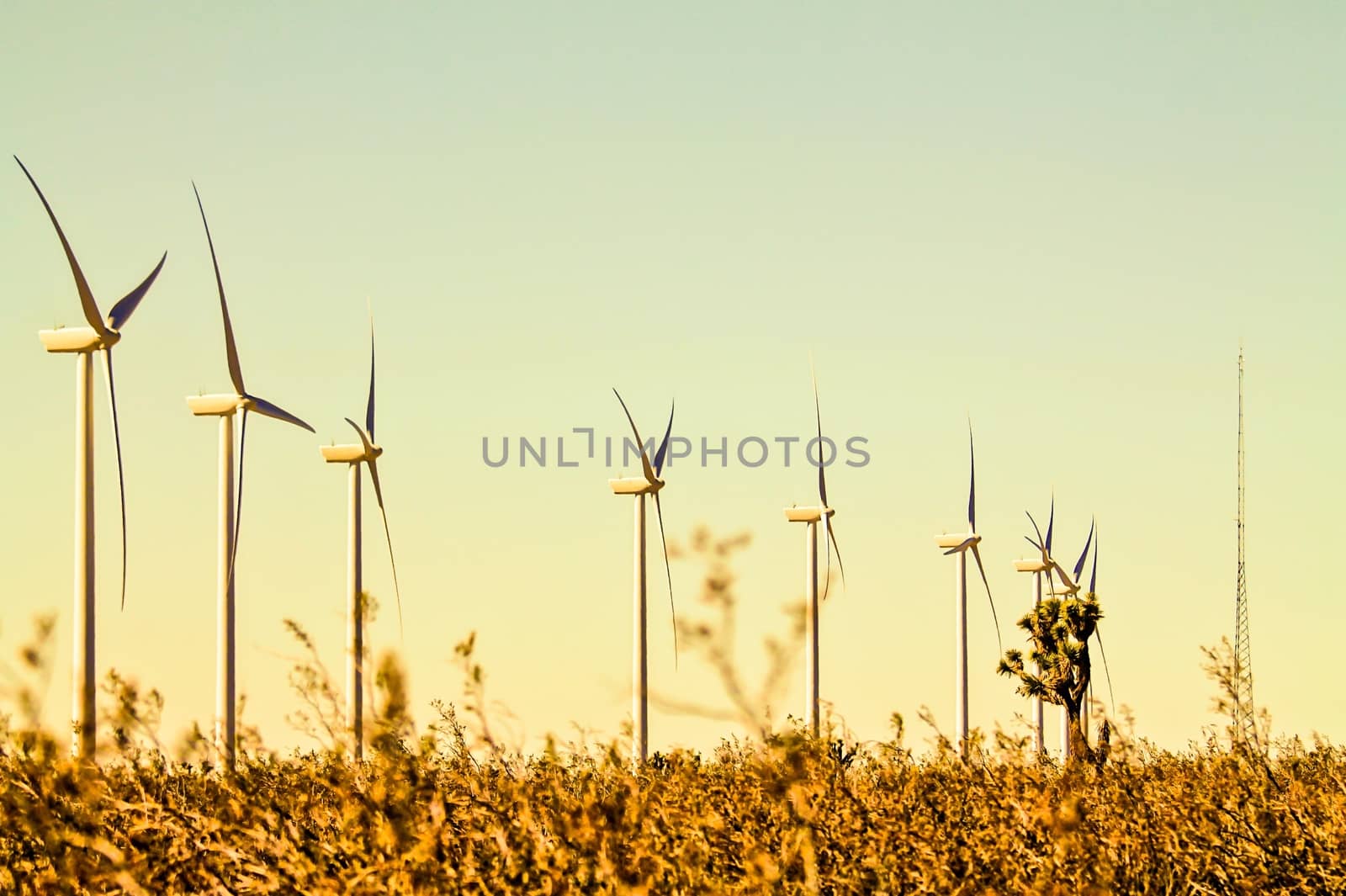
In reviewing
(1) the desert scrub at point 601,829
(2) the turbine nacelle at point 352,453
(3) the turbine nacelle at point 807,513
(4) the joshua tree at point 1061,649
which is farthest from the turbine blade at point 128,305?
(4) the joshua tree at point 1061,649

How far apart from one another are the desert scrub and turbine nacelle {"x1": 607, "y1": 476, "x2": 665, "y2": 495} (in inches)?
1148

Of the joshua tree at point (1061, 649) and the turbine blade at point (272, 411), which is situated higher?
the turbine blade at point (272, 411)

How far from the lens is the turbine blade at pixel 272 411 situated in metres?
39.9

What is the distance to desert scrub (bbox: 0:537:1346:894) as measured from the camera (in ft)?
46.6

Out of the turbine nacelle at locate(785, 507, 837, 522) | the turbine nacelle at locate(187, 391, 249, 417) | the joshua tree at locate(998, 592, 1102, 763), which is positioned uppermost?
the turbine nacelle at locate(187, 391, 249, 417)

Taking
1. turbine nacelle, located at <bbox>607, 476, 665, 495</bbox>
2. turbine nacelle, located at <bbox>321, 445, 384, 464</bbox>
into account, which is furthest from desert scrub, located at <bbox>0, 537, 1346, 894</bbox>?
turbine nacelle, located at <bbox>607, 476, 665, 495</bbox>

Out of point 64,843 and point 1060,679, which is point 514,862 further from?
point 1060,679

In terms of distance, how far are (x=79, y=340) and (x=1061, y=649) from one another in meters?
41.3

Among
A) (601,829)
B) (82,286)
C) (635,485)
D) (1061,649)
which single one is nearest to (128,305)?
(82,286)

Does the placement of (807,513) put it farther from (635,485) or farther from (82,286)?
(82,286)

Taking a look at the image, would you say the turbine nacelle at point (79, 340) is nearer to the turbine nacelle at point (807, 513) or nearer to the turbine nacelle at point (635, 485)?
the turbine nacelle at point (635, 485)

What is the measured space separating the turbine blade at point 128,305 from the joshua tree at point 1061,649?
3744cm

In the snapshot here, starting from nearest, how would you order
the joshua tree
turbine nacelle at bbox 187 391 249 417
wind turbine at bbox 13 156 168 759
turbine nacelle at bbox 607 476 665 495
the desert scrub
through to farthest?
the desert scrub
wind turbine at bbox 13 156 168 759
turbine nacelle at bbox 187 391 249 417
turbine nacelle at bbox 607 476 665 495
the joshua tree

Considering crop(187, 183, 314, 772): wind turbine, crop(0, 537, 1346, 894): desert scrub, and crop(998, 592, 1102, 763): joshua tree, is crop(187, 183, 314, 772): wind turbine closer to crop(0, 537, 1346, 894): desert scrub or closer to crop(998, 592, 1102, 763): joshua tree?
crop(0, 537, 1346, 894): desert scrub
